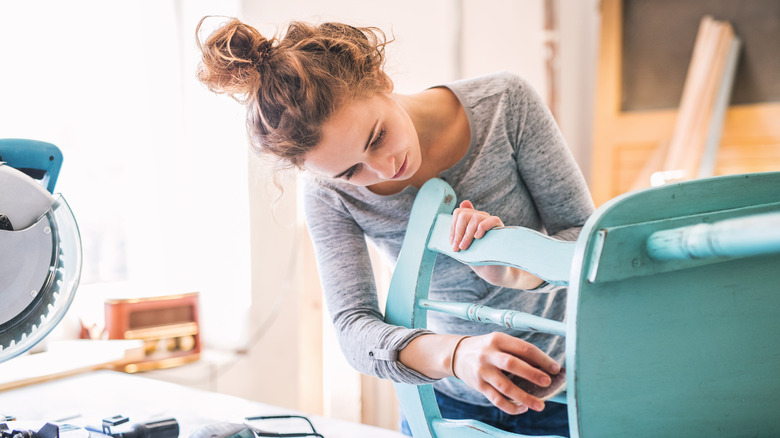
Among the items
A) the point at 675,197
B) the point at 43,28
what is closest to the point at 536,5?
the point at 43,28

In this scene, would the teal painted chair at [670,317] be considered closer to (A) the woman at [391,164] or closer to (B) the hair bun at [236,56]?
(A) the woman at [391,164]

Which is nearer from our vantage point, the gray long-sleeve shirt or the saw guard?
the saw guard

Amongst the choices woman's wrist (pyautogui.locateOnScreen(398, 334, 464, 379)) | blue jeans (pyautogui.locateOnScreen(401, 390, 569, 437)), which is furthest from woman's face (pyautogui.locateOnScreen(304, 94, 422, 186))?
blue jeans (pyautogui.locateOnScreen(401, 390, 569, 437))

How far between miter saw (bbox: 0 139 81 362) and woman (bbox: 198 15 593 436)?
0.85 ft

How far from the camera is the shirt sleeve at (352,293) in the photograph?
30.8 inches

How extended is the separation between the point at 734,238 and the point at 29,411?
3.57 ft

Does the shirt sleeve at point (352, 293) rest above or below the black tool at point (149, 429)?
above

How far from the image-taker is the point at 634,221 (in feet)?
1.70

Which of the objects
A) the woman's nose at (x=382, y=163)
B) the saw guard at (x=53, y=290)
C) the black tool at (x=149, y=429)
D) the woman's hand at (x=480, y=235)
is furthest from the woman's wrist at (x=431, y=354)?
the saw guard at (x=53, y=290)

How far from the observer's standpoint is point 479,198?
0.99 metres

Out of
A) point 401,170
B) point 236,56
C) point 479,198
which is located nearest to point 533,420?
point 479,198

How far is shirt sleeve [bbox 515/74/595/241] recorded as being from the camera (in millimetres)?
963

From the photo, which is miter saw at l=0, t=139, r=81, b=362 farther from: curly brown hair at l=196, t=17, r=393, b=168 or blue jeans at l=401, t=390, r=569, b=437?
blue jeans at l=401, t=390, r=569, b=437

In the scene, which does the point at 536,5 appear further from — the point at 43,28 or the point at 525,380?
the point at 525,380
